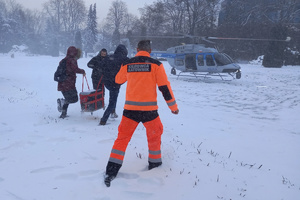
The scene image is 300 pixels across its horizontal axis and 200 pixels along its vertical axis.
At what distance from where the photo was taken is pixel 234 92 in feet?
36.4

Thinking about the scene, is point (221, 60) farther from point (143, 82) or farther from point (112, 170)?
point (112, 170)

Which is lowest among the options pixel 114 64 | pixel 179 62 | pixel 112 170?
pixel 112 170

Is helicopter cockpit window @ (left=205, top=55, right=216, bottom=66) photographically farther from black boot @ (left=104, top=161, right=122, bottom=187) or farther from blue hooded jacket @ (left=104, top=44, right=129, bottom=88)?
black boot @ (left=104, top=161, right=122, bottom=187)

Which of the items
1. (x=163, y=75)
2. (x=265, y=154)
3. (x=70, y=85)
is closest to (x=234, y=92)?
(x=265, y=154)

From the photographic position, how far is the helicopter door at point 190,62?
1498cm

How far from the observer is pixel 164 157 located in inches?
153

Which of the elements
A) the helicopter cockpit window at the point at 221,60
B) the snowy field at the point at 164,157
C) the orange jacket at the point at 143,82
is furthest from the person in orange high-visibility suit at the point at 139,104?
the helicopter cockpit window at the point at 221,60

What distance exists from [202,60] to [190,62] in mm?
962

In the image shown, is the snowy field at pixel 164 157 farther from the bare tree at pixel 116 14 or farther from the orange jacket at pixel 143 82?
the bare tree at pixel 116 14

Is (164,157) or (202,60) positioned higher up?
(202,60)

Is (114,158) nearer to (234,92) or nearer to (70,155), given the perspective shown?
(70,155)

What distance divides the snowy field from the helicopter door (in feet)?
26.2

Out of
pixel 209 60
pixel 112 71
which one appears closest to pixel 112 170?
pixel 112 71

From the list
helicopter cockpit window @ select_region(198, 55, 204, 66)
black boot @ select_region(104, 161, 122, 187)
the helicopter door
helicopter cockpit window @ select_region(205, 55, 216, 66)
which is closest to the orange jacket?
black boot @ select_region(104, 161, 122, 187)
